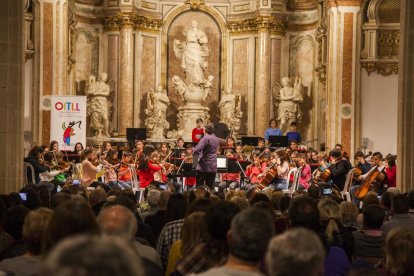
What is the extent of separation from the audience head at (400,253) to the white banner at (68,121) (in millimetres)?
15093

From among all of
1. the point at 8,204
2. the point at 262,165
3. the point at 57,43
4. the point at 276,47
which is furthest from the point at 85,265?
the point at 276,47

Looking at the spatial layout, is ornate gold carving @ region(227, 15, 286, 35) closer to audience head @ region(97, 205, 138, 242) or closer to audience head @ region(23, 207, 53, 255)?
audience head @ region(23, 207, 53, 255)

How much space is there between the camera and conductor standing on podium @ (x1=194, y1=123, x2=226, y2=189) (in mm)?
16438

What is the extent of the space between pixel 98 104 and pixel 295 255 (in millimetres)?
23315

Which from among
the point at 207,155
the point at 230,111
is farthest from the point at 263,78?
the point at 207,155

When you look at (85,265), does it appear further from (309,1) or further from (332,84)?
(309,1)

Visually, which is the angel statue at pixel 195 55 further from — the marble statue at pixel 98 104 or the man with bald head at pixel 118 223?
the man with bald head at pixel 118 223

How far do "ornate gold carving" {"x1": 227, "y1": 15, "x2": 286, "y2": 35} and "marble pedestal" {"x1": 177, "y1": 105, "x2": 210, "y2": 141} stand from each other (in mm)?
2851

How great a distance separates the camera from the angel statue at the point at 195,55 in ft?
87.7

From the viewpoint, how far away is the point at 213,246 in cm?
502

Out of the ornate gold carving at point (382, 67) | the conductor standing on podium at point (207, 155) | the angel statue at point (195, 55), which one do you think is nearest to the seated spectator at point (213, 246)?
the conductor standing on podium at point (207, 155)

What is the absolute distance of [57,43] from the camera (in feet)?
73.6

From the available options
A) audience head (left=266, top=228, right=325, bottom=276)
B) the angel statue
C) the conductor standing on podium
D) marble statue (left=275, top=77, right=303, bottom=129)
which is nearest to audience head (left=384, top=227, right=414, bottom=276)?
audience head (left=266, top=228, right=325, bottom=276)

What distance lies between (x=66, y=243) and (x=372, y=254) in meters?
4.97
